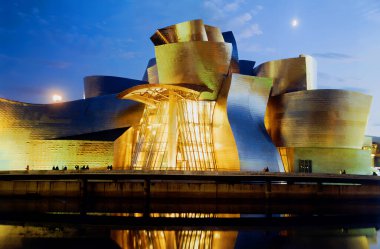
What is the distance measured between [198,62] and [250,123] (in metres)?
7.74

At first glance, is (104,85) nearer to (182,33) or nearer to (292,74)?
(182,33)

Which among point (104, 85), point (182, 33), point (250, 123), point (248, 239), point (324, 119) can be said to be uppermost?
point (182, 33)

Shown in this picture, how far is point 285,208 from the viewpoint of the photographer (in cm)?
2664

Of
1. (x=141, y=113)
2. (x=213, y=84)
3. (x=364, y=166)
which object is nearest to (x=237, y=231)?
(x=213, y=84)

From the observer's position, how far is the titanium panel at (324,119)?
39.9 meters

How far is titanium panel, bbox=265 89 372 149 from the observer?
131 ft

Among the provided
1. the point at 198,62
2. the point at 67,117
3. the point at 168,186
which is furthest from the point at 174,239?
the point at 67,117

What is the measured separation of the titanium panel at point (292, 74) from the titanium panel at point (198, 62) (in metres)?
8.50

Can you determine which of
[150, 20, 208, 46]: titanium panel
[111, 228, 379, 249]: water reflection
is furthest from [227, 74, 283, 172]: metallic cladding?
[111, 228, 379, 249]: water reflection

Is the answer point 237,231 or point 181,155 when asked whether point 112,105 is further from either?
point 237,231

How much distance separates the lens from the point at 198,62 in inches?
1468

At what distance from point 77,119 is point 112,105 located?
3840 mm

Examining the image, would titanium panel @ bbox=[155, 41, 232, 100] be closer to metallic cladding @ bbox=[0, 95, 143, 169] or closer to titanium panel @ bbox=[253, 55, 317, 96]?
metallic cladding @ bbox=[0, 95, 143, 169]

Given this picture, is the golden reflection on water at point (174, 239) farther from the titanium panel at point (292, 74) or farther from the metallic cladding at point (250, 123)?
the titanium panel at point (292, 74)
